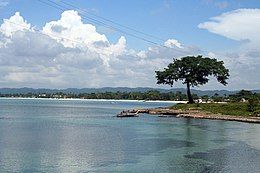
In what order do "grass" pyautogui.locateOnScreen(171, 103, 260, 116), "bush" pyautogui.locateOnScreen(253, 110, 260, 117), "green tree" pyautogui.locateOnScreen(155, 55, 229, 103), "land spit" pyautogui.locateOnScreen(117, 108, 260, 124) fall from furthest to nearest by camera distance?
"green tree" pyautogui.locateOnScreen(155, 55, 229, 103)
"grass" pyautogui.locateOnScreen(171, 103, 260, 116)
"bush" pyautogui.locateOnScreen(253, 110, 260, 117)
"land spit" pyautogui.locateOnScreen(117, 108, 260, 124)

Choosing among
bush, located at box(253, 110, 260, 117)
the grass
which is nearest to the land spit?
the grass

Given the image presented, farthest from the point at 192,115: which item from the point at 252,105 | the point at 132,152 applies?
the point at 132,152

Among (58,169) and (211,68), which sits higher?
(211,68)

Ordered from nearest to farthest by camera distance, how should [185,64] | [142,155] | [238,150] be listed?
1. [142,155]
2. [238,150]
3. [185,64]

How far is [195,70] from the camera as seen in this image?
10538 centimetres

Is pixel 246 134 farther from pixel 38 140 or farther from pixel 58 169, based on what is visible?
pixel 58 169

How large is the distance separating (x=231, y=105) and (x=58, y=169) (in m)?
67.9

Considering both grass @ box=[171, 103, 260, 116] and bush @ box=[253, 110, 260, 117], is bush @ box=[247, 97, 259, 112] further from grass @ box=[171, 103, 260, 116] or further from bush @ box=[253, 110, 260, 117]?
bush @ box=[253, 110, 260, 117]

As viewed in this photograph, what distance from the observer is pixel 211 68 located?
105375 millimetres

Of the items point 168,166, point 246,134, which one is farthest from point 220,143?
point 168,166

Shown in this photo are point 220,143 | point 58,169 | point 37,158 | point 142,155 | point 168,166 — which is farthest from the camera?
point 220,143

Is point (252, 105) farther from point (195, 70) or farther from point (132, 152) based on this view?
point (132, 152)

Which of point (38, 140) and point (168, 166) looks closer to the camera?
point (168, 166)

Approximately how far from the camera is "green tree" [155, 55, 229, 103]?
345 ft
